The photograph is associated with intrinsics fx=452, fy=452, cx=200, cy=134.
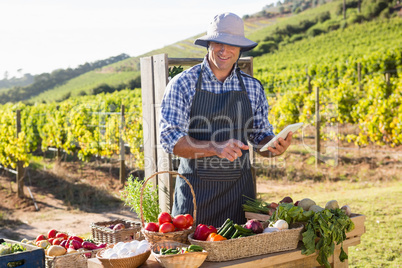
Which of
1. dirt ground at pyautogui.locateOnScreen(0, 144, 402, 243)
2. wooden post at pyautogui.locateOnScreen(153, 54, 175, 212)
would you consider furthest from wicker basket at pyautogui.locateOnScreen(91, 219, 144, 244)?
dirt ground at pyautogui.locateOnScreen(0, 144, 402, 243)

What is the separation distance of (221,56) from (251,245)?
1157 mm

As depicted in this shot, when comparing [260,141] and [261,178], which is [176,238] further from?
[261,178]

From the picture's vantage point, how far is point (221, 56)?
2760 millimetres

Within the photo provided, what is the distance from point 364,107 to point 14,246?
9.12 metres

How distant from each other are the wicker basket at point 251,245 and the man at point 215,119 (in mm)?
549

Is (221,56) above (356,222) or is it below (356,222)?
above

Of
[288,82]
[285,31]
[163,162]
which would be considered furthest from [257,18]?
[163,162]

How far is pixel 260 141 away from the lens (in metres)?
3.06

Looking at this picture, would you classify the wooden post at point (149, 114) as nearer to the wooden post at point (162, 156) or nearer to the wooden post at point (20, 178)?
the wooden post at point (162, 156)

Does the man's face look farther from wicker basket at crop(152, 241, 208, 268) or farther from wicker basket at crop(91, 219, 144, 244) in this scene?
wicker basket at crop(91, 219, 144, 244)

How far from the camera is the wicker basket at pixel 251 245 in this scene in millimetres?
2156

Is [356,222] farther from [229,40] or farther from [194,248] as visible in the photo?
[229,40]

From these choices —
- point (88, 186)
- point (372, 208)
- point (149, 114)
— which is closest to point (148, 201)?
point (149, 114)

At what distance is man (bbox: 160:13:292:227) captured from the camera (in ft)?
8.77
